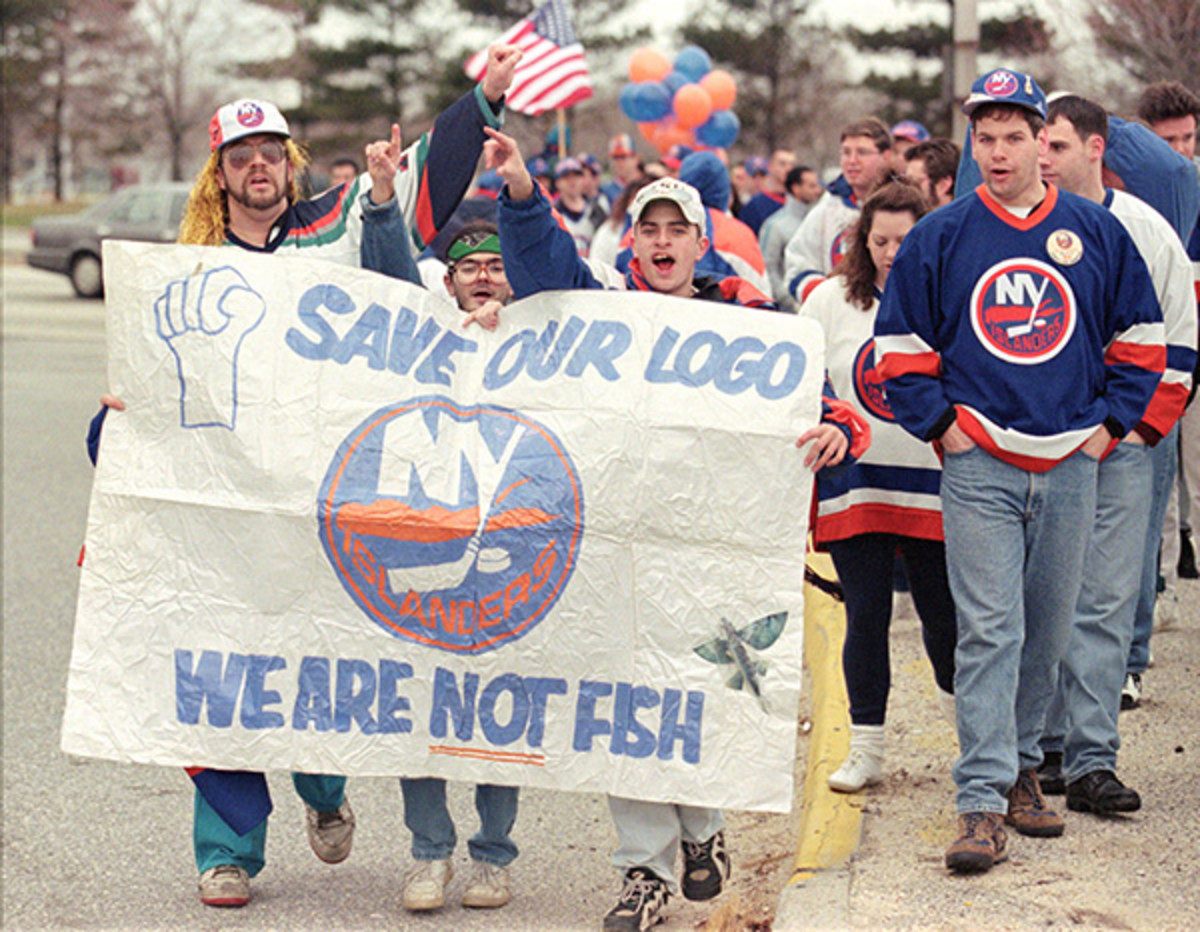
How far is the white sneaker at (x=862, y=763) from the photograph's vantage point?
5.18 meters

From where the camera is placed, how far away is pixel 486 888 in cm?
464

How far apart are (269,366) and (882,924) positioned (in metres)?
2.11

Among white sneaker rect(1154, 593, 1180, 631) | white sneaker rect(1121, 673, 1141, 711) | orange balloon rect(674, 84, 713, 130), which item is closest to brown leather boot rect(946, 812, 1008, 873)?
white sneaker rect(1121, 673, 1141, 711)

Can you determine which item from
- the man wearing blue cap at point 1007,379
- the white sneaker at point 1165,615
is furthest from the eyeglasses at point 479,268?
the white sneaker at point 1165,615

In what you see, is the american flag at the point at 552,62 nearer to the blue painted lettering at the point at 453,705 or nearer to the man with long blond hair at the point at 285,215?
the man with long blond hair at the point at 285,215

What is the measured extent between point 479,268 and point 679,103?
1280 centimetres

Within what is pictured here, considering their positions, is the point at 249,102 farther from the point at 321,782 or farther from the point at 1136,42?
the point at 1136,42

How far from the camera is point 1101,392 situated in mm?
4422

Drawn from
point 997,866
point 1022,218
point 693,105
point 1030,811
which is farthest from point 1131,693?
point 693,105

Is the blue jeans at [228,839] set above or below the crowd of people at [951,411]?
below

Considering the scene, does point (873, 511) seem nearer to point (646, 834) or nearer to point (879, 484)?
point (879, 484)

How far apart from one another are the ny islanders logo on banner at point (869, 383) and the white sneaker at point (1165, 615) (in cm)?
232

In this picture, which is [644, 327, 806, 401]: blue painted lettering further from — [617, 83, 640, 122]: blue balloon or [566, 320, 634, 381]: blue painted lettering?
[617, 83, 640, 122]: blue balloon

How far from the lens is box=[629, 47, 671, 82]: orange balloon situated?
17812 millimetres
